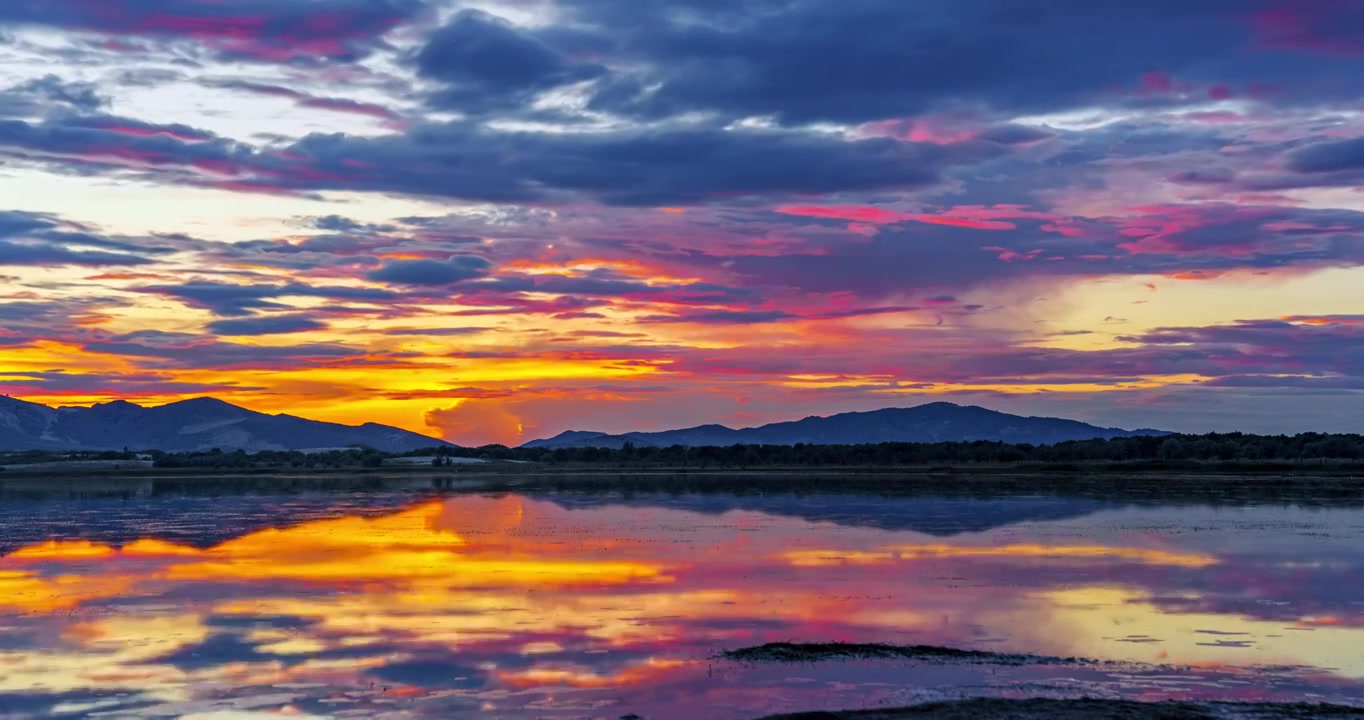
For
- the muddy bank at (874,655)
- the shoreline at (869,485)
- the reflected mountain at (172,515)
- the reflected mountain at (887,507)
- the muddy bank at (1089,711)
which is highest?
the shoreline at (869,485)

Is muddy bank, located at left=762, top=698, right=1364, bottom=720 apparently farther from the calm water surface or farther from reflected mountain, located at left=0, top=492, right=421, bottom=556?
reflected mountain, located at left=0, top=492, right=421, bottom=556

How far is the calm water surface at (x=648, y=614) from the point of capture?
18.9m

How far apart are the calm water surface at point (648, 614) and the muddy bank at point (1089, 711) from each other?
854 mm

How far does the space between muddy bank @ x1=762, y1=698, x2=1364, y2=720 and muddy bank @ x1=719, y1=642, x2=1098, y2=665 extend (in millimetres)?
3423

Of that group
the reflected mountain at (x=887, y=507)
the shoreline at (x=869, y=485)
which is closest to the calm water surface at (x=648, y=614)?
the reflected mountain at (x=887, y=507)

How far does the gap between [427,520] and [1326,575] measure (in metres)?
38.2

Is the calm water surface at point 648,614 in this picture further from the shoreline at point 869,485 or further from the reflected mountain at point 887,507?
the shoreline at point 869,485

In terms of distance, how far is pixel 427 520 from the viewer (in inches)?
2216

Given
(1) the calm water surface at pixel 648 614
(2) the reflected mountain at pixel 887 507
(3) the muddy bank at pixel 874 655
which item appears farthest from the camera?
(2) the reflected mountain at pixel 887 507

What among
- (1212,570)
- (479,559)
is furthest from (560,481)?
(1212,570)

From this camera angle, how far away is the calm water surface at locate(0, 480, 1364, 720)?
62.0ft

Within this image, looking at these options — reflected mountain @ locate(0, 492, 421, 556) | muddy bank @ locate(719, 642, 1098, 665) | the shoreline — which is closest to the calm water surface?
muddy bank @ locate(719, 642, 1098, 665)

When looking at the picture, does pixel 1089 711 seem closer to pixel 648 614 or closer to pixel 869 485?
pixel 648 614

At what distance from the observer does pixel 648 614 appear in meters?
26.3
